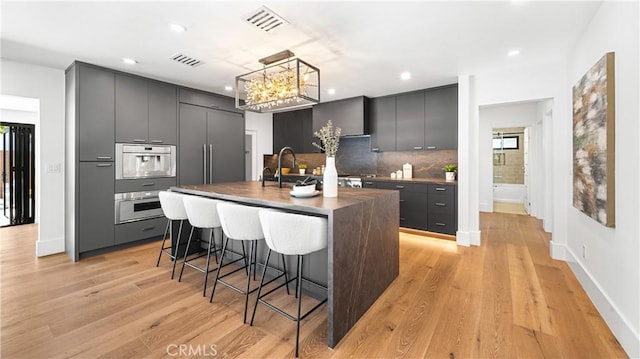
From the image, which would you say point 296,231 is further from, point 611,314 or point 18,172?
point 18,172

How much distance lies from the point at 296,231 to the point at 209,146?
3.57 metres

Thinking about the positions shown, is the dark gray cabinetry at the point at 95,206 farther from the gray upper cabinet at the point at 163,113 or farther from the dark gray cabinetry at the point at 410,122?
the dark gray cabinetry at the point at 410,122

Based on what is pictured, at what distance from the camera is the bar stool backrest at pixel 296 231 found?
178 cm

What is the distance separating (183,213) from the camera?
9.43ft

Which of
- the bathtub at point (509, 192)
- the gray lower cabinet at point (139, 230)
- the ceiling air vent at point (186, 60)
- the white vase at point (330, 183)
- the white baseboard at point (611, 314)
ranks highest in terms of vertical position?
the ceiling air vent at point (186, 60)

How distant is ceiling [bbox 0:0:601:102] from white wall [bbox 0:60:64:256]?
0.21 meters

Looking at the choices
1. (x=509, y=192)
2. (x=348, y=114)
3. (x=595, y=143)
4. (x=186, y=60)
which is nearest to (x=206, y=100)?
(x=186, y=60)

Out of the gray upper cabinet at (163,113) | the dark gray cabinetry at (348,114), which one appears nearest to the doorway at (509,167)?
the dark gray cabinetry at (348,114)

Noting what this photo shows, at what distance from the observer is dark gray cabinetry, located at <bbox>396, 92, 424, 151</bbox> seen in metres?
4.81

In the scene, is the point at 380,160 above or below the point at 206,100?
below

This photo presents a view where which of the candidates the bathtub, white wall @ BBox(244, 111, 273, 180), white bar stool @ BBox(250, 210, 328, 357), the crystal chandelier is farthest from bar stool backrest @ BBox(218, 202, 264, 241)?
the bathtub

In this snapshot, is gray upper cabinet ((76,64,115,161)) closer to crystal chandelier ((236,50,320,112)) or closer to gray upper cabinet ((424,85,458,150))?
crystal chandelier ((236,50,320,112))

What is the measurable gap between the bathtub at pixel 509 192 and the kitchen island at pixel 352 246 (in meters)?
6.85

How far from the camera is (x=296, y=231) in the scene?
1793mm
